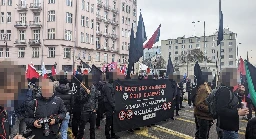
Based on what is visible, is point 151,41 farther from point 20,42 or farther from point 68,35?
point 20,42

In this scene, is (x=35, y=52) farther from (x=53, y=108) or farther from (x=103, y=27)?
(x=53, y=108)

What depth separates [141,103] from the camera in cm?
907

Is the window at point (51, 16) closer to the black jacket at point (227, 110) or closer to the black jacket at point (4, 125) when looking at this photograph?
the black jacket at point (227, 110)

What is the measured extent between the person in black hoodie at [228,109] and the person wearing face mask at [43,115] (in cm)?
284

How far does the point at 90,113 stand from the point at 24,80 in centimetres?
391

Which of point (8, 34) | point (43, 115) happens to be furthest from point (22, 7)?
point (43, 115)

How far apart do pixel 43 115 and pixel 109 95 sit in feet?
11.6

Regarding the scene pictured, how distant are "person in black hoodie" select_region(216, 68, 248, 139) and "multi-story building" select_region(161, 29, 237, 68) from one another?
95.5 metres

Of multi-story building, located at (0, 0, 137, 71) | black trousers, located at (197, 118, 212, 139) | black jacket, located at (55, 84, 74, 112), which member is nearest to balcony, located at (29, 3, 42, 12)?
multi-story building, located at (0, 0, 137, 71)

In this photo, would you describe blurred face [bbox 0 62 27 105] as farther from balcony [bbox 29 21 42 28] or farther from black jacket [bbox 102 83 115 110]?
balcony [bbox 29 21 42 28]

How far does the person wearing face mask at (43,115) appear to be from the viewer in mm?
4090

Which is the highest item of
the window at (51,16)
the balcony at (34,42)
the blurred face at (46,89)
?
the window at (51,16)

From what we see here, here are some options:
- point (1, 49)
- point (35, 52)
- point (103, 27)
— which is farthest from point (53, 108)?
point (103, 27)

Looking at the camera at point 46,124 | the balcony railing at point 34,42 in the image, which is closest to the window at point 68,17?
the balcony railing at point 34,42
